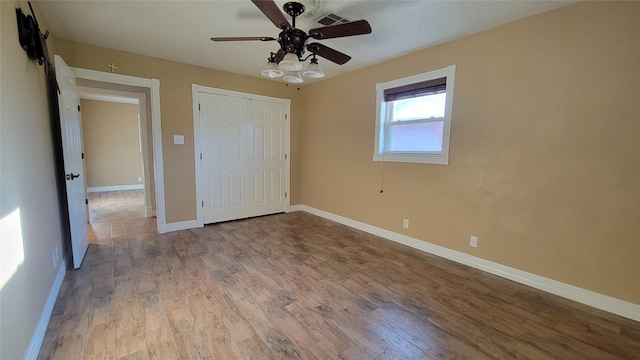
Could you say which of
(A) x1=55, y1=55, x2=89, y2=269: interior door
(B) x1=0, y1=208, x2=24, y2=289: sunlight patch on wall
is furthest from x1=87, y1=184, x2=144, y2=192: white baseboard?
(B) x1=0, y1=208, x2=24, y2=289: sunlight patch on wall

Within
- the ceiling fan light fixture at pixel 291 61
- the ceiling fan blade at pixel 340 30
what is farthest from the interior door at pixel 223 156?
the ceiling fan blade at pixel 340 30

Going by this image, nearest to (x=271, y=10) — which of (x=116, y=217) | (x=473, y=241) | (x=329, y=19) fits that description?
(x=329, y=19)

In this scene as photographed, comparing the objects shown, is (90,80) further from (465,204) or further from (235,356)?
(465,204)

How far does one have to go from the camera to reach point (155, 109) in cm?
355

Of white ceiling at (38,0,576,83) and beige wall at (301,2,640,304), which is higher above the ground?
white ceiling at (38,0,576,83)

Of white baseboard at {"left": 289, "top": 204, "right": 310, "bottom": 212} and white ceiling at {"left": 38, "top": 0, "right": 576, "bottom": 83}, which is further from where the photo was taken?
white baseboard at {"left": 289, "top": 204, "right": 310, "bottom": 212}

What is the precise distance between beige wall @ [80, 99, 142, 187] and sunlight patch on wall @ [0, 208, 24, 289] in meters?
7.10

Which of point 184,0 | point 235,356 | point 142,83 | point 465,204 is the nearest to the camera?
point 235,356

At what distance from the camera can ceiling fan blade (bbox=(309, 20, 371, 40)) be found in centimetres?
182

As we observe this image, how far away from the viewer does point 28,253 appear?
1.61 m

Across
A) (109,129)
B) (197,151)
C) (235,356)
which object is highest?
(109,129)

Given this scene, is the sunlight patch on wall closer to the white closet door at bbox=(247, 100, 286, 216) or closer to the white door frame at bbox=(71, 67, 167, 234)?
the white door frame at bbox=(71, 67, 167, 234)

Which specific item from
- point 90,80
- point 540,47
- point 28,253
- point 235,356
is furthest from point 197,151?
point 540,47

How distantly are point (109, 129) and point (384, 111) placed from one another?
753 cm
